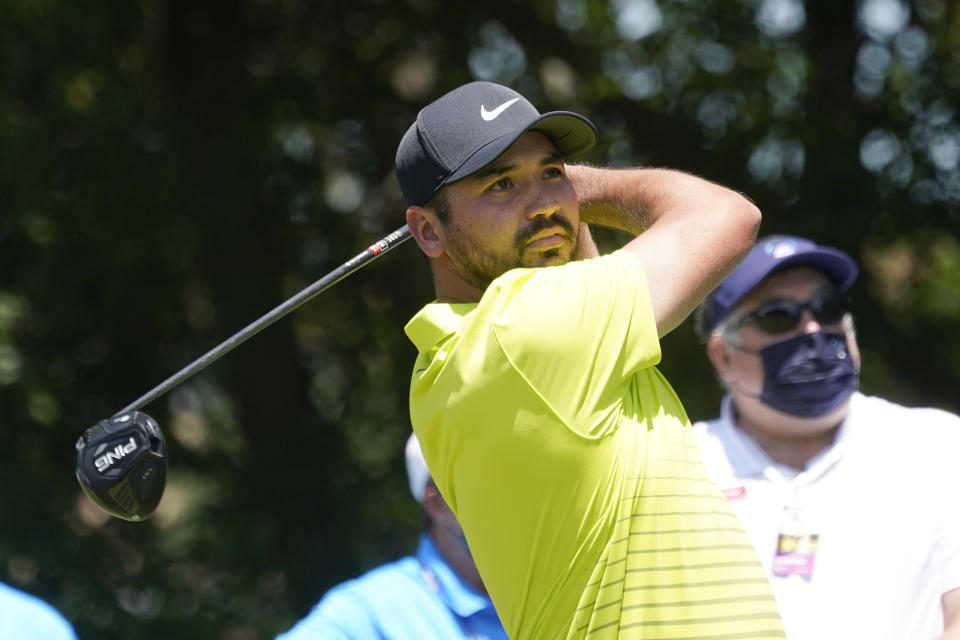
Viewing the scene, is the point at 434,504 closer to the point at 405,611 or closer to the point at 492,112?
the point at 405,611

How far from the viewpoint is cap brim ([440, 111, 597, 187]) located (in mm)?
2348

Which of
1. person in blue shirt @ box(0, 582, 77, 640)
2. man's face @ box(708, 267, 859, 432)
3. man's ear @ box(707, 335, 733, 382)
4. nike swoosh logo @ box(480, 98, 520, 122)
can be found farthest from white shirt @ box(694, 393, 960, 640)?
person in blue shirt @ box(0, 582, 77, 640)

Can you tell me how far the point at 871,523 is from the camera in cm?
311

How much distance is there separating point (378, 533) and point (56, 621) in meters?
4.25

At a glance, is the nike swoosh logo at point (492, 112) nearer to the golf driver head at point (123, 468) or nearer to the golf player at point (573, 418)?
the golf player at point (573, 418)

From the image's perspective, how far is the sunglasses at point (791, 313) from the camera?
3668 mm

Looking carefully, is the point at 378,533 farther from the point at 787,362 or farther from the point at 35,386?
the point at 787,362

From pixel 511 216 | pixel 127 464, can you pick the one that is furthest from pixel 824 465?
pixel 127 464

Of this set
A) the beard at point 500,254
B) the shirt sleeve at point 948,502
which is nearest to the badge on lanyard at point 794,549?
the shirt sleeve at point 948,502

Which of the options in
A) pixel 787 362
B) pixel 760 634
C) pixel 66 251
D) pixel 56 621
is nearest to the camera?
pixel 760 634

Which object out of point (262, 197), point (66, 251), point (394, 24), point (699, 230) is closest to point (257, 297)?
point (262, 197)

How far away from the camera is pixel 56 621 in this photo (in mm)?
2918

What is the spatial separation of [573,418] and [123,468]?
1100 millimetres

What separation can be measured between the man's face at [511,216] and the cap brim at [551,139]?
29 mm
